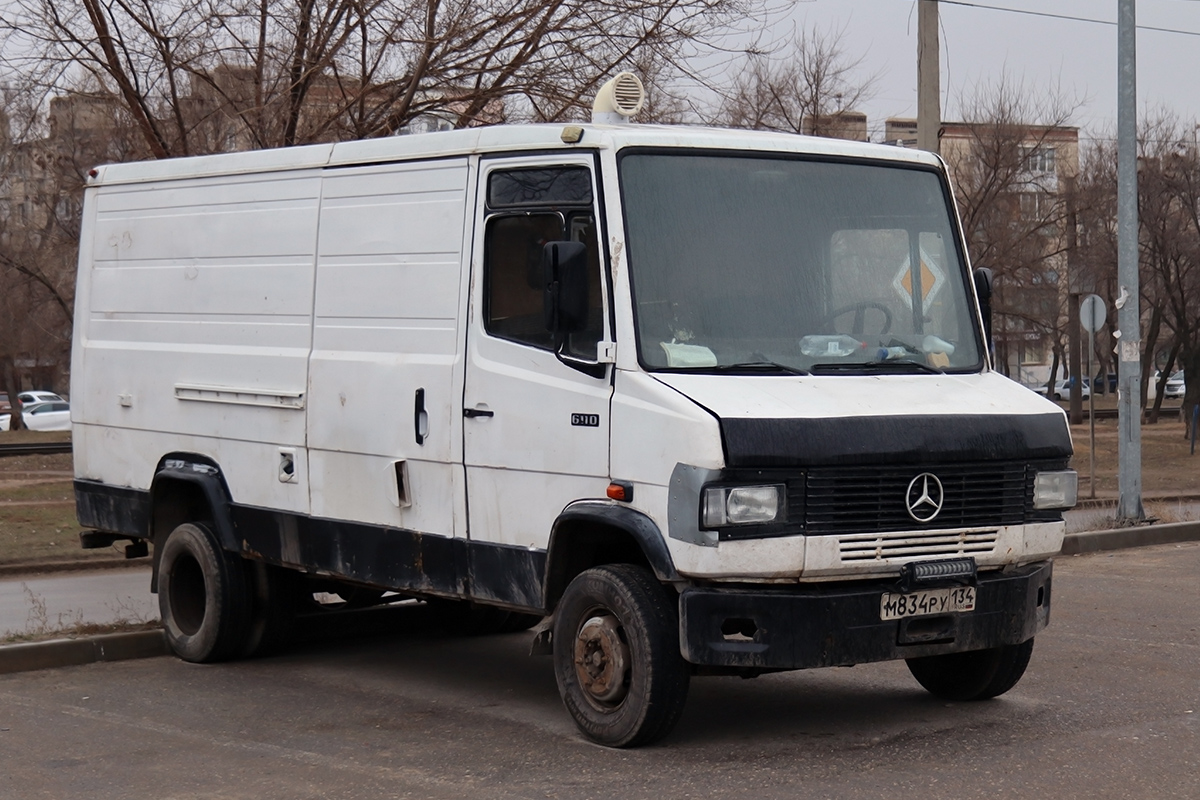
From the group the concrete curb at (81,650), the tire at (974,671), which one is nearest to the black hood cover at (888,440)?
the tire at (974,671)

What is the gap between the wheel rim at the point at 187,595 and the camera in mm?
9492

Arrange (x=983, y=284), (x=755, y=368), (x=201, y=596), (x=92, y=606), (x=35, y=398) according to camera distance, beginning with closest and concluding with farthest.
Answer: (x=755, y=368) → (x=983, y=284) → (x=201, y=596) → (x=92, y=606) → (x=35, y=398)

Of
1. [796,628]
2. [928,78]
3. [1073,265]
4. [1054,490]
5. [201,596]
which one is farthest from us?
[1073,265]

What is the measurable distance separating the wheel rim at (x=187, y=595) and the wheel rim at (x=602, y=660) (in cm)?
334

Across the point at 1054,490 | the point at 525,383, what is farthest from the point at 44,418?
the point at 1054,490

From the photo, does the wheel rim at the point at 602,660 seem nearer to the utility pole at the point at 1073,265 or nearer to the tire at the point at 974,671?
the tire at the point at 974,671

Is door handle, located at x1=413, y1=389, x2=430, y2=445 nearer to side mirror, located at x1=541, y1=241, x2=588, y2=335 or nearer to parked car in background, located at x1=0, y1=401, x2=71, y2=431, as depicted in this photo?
side mirror, located at x1=541, y1=241, x2=588, y2=335

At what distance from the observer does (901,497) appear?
22.0 ft

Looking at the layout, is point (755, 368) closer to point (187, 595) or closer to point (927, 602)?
point (927, 602)

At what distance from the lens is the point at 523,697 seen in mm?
8234

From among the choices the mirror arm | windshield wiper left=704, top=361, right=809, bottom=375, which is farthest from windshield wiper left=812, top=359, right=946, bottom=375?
the mirror arm

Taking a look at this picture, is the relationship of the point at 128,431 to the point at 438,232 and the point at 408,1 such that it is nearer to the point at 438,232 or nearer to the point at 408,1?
the point at 438,232

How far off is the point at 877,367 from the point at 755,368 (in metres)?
0.67

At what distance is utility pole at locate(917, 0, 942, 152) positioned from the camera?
15.1 meters
